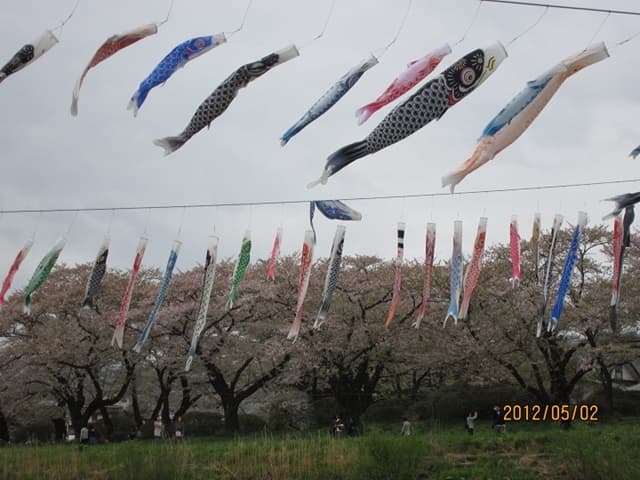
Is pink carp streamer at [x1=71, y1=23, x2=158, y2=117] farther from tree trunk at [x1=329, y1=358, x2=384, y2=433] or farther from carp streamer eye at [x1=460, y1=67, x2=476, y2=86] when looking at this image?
tree trunk at [x1=329, y1=358, x2=384, y2=433]

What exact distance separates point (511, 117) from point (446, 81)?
819 mm

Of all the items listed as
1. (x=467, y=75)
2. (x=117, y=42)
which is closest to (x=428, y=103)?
(x=467, y=75)

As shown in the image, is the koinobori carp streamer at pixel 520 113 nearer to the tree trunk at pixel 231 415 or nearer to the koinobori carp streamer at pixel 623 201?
the koinobori carp streamer at pixel 623 201

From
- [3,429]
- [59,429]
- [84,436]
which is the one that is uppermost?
[84,436]

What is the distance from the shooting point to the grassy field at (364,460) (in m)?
11.8

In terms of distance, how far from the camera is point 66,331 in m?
23.8

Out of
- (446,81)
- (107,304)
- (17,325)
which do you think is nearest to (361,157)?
(446,81)

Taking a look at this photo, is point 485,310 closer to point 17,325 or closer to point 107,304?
point 107,304

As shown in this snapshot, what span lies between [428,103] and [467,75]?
51 cm

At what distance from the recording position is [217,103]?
8227mm

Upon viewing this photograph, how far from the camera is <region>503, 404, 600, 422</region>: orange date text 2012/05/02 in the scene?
20827mm

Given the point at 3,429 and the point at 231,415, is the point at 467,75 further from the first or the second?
the point at 3,429

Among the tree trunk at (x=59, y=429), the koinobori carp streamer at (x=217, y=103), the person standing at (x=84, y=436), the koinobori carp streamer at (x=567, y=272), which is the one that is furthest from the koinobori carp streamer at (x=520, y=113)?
the tree trunk at (x=59, y=429)

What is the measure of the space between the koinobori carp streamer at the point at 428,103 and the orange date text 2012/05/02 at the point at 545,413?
15.5 meters
